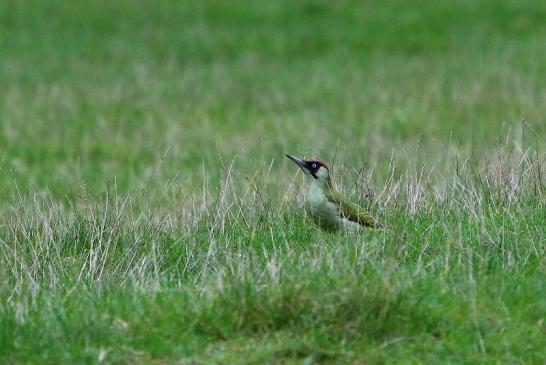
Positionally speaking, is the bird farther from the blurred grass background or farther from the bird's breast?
the blurred grass background

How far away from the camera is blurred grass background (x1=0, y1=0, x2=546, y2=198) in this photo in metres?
17.0

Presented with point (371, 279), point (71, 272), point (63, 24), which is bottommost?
point (63, 24)

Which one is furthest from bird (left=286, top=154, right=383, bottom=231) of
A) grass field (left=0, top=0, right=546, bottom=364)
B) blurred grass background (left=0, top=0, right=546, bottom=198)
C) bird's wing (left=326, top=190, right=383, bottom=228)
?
blurred grass background (left=0, top=0, right=546, bottom=198)

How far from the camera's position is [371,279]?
645cm

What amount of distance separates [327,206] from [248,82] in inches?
616

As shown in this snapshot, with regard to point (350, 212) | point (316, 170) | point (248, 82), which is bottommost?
point (248, 82)

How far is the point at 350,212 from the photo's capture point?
834 cm

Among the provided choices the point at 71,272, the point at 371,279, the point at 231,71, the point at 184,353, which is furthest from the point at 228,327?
the point at 231,71

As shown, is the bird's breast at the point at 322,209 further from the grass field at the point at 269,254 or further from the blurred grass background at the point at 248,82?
the blurred grass background at the point at 248,82

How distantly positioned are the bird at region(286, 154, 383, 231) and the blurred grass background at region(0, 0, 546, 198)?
136 inches

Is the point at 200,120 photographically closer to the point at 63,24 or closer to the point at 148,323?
the point at 63,24

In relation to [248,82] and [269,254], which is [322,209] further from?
[248,82]

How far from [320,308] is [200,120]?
545 inches

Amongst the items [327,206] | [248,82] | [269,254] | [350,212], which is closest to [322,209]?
[327,206]
